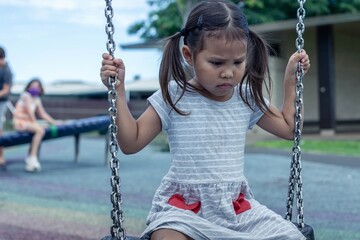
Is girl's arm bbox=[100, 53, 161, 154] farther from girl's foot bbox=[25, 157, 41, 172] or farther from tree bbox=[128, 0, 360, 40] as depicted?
tree bbox=[128, 0, 360, 40]

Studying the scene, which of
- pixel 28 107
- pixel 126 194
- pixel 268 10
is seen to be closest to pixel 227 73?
pixel 126 194

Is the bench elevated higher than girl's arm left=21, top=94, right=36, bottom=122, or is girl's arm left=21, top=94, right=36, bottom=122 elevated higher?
girl's arm left=21, top=94, right=36, bottom=122

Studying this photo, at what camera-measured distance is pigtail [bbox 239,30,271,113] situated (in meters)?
2.50

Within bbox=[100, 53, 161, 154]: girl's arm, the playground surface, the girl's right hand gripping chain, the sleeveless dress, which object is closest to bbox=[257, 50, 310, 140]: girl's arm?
the sleeveless dress

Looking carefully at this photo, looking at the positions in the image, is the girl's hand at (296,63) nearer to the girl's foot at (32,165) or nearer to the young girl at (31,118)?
the young girl at (31,118)

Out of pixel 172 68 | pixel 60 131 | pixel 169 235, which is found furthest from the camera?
pixel 60 131

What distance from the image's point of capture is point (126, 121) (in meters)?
2.32

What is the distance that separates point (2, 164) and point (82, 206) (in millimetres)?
3509

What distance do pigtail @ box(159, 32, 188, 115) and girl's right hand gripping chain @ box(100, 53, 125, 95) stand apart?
17 centimetres

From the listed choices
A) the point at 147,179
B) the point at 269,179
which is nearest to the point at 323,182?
the point at 269,179

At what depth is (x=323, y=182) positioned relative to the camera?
6508 millimetres

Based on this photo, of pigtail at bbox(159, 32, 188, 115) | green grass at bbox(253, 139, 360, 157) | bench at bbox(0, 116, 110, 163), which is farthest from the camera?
green grass at bbox(253, 139, 360, 157)

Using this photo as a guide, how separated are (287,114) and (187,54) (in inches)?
20.6

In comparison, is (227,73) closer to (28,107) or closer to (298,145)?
(298,145)
